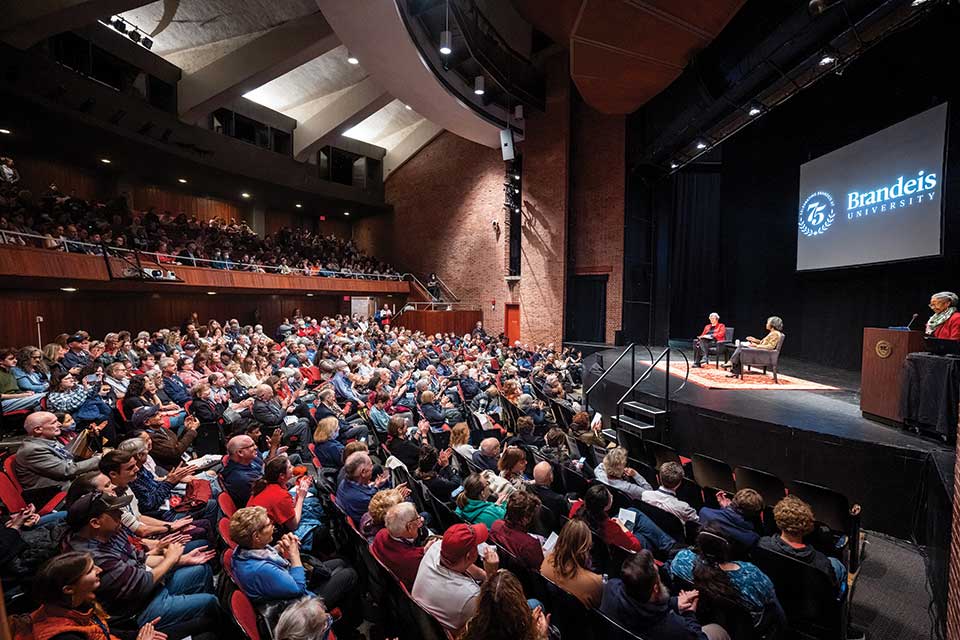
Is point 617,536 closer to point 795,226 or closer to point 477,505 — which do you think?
point 477,505

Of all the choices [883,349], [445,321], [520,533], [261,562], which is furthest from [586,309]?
[261,562]

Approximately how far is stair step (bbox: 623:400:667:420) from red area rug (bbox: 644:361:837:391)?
1159mm

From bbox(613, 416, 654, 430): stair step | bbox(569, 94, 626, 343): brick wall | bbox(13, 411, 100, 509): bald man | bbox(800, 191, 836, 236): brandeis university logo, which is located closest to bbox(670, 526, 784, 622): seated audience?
bbox(613, 416, 654, 430): stair step

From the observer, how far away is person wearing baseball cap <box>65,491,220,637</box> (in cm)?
210

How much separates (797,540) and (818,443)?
2.06 m

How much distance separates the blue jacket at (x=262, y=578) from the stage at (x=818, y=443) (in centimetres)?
420

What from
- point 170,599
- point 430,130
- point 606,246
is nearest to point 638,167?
point 606,246

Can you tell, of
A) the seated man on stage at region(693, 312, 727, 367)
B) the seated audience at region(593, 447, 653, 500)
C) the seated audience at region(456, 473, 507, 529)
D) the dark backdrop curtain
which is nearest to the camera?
the seated audience at region(456, 473, 507, 529)

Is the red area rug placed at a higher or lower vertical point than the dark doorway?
lower

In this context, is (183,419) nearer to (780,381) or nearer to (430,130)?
(780,381)

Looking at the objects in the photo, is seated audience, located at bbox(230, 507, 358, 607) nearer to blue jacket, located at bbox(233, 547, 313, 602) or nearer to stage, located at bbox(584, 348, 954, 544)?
blue jacket, located at bbox(233, 547, 313, 602)

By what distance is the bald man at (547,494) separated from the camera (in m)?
3.09

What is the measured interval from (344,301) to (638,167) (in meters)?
12.5

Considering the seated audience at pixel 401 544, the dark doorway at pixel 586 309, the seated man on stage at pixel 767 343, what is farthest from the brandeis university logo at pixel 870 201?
the seated audience at pixel 401 544
